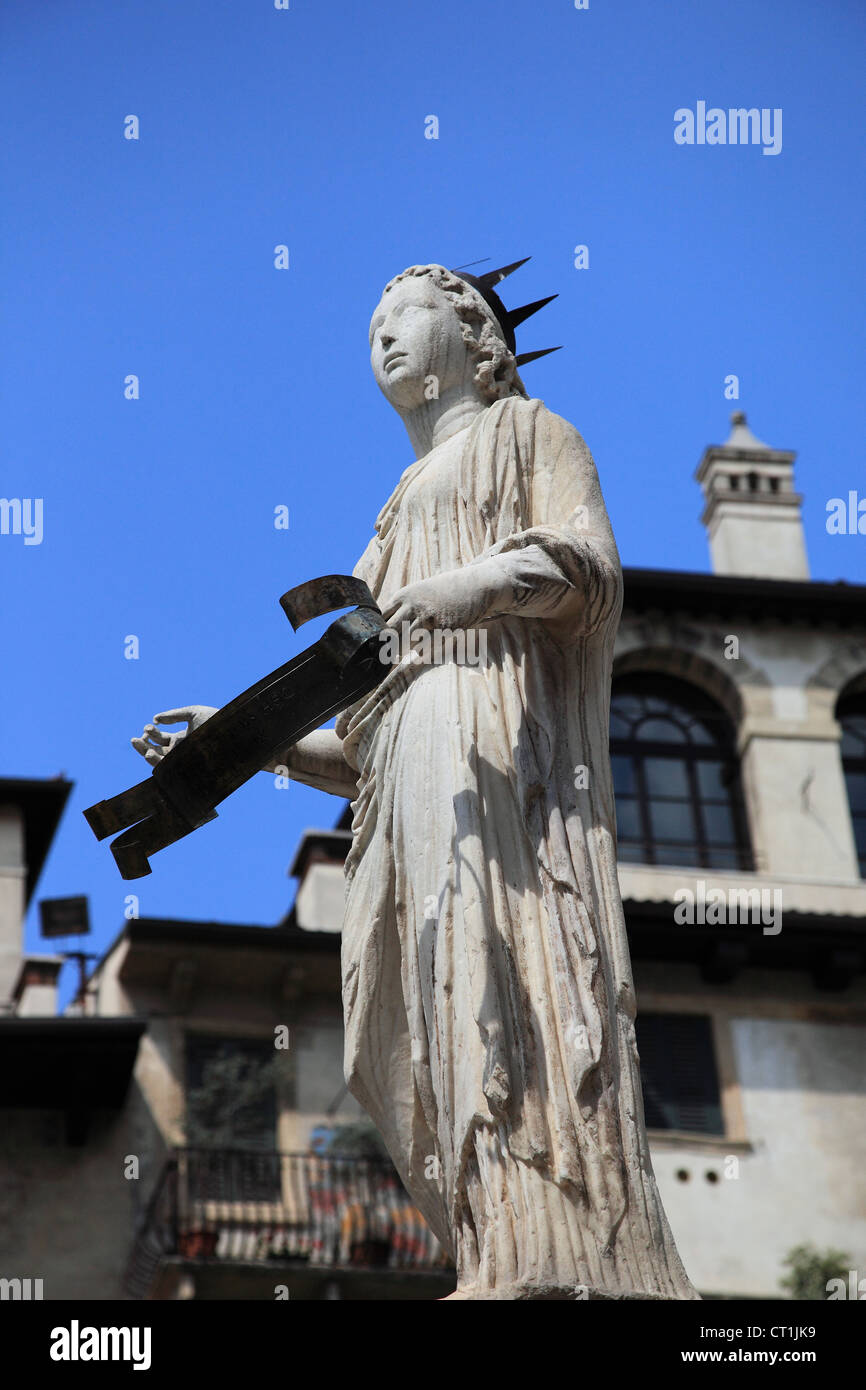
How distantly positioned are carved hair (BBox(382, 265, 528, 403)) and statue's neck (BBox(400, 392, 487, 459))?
71 mm

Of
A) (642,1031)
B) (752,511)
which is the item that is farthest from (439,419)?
(752,511)

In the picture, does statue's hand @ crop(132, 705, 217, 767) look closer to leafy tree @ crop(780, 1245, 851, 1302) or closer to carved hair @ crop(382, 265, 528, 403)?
carved hair @ crop(382, 265, 528, 403)

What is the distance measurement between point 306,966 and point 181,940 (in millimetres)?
1835

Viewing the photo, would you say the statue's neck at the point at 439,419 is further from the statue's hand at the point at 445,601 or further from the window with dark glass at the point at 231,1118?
the window with dark glass at the point at 231,1118

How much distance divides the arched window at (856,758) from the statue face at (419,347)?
2937 cm

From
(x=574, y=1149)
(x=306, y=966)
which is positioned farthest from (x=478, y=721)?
(x=306, y=966)

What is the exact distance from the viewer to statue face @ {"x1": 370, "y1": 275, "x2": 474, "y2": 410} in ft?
24.2

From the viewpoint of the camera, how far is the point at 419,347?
7.38 meters

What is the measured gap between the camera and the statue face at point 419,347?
7391 millimetres

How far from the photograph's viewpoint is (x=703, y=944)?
107 feet

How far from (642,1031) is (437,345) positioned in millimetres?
25267
